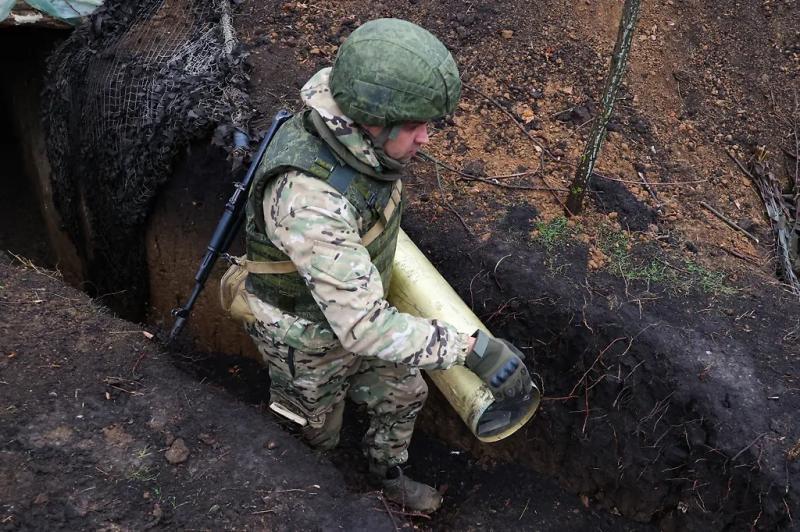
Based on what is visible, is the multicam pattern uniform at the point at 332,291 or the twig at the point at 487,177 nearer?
the multicam pattern uniform at the point at 332,291

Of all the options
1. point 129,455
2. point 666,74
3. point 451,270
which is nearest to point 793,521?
point 451,270

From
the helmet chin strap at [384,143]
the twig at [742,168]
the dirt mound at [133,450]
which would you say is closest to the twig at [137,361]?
the dirt mound at [133,450]

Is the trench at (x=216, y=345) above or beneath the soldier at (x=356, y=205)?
beneath

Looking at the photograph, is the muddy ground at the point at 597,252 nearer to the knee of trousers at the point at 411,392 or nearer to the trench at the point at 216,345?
the trench at the point at 216,345

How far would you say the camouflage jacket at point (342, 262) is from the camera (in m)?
2.24

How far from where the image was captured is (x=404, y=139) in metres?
2.42

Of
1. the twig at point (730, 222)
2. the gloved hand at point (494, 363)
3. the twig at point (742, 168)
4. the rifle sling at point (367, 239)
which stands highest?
the rifle sling at point (367, 239)

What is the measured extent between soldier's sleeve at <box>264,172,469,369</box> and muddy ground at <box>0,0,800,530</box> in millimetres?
855

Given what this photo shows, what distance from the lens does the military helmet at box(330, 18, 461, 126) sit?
2273 millimetres

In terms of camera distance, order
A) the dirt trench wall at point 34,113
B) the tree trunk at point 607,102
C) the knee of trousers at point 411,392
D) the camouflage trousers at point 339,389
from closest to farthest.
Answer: the camouflage trousers at point 339,389 → the knee of trousers at point 411,392 → the tree trunk at point 607,102 → the dirt trench wall at point 34,113

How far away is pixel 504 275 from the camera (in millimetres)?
3516

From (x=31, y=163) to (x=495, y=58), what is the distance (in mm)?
4991

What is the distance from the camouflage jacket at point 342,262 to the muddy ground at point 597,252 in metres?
0.84

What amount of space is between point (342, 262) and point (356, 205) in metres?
0.28
